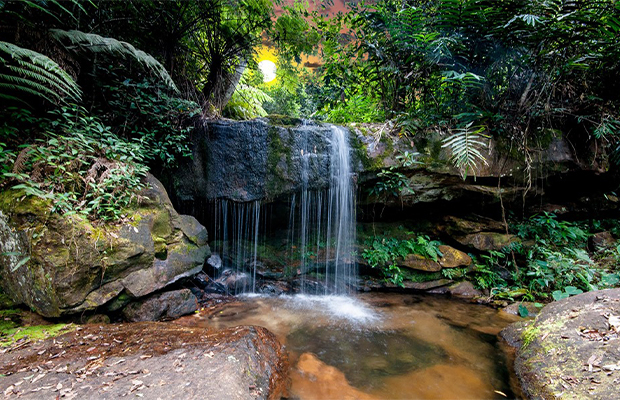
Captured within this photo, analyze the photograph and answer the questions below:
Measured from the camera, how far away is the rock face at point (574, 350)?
198 centimetres

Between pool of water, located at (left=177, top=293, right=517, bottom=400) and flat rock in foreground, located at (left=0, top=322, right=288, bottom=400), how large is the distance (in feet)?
1.70

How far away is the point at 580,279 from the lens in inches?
176

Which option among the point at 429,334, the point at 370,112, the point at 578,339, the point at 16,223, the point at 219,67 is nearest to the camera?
the point at 578,339

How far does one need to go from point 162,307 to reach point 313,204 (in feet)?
9.93

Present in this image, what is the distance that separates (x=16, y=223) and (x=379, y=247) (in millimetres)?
5473

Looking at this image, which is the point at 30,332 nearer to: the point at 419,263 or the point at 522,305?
the point at 419,263

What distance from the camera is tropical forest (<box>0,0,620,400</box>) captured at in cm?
247

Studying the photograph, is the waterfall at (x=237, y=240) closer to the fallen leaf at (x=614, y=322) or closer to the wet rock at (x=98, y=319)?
the wet rock at (x=98, y=319)

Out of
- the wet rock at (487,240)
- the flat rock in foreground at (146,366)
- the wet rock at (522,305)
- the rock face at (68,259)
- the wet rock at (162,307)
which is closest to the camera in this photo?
the flat rock in foreground at (146,366)

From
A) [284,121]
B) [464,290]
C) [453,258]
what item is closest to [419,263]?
[453,258]

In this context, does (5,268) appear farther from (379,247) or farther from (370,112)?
(370,112)

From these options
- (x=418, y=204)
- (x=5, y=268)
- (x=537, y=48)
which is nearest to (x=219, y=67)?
(x=5, y=268)

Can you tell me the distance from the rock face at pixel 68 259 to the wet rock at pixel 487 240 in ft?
19.3

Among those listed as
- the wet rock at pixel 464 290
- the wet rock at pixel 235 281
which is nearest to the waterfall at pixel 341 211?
the wet rock at pixel 235 281
